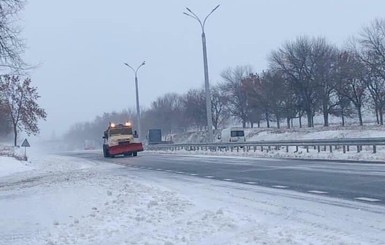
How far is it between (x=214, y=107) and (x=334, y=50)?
Answer: 32.9m

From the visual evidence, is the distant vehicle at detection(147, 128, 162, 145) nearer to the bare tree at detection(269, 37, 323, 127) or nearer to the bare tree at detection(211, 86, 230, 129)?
the bare tree at detection(269, 37, 323, 127)

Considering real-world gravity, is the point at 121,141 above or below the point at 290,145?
above

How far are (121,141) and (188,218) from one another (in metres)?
37.4

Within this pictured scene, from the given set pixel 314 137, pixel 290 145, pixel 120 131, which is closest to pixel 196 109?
pixel 314 137

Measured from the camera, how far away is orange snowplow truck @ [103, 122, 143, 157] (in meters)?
46.2

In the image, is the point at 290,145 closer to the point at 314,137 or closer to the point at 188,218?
the point at 314,137

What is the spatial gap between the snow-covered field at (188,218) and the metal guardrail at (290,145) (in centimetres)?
1420

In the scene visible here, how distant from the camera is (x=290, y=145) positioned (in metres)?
34.3

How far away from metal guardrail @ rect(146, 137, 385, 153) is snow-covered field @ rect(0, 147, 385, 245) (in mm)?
14196

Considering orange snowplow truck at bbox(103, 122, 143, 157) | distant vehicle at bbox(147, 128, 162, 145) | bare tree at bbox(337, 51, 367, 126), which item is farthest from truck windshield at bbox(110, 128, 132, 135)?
bare tree at bbox(337, 51, 367, 126)

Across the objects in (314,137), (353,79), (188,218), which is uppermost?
(353,79)

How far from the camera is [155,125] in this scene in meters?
128

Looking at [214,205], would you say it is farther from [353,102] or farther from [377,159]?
[353,102]

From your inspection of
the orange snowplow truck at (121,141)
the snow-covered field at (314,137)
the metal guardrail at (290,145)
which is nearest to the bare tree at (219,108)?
the snow-covered field at (314,137)
